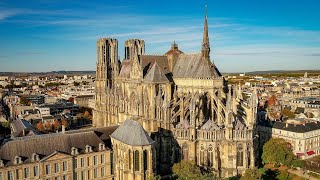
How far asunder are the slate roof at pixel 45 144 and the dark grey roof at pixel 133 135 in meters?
5.44

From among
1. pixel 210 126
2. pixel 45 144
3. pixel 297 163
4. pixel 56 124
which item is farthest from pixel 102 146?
pixel 56 124

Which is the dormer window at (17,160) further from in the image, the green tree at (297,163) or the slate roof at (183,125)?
the green tree at (297,163)

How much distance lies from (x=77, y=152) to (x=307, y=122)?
209ft

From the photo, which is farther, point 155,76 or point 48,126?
point 48,126

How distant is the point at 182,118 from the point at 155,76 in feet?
41.9

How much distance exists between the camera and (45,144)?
176 ft

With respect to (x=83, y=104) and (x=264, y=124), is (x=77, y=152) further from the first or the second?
(x=83, y=104)

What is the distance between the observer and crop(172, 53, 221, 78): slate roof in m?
66.3

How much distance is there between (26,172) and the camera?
50594mm

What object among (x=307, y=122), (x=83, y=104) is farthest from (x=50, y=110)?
(x=307, y=122)

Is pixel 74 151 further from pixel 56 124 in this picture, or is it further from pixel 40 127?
pixel 56 124

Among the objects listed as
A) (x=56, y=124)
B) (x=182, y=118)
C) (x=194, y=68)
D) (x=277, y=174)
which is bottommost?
(x=277, y=174)

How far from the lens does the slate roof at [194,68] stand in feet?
218

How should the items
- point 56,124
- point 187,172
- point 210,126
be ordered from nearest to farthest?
point 187,172, point 210,126, point 56,124
